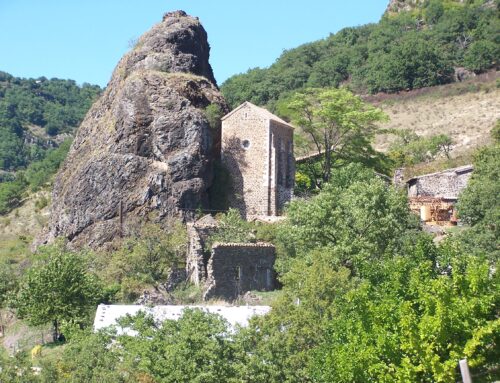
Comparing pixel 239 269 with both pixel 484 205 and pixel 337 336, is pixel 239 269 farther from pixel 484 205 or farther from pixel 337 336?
pixel 337 336

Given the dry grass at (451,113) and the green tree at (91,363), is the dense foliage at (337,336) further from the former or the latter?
the dry grass at (451,113)

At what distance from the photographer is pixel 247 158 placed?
4872 cm

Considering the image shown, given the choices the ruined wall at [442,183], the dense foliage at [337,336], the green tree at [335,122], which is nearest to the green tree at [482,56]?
the green tree at [335,122]

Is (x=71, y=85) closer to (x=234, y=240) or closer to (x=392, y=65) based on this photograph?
(x=392, y=65)

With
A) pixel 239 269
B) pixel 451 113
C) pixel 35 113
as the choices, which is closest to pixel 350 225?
pixel 239 269

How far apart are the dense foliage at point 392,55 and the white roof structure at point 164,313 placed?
6408cm

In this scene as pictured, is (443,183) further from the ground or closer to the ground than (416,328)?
further from the ground

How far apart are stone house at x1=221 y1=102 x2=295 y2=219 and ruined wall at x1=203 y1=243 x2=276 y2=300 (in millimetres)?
8271

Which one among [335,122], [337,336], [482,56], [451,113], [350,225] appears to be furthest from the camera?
[482,56]

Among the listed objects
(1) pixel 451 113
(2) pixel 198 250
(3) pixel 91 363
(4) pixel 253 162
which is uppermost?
(1) pixel 451 113

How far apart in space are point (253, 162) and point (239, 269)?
420 inches

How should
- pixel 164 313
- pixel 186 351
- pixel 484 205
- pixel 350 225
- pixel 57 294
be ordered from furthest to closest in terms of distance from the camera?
pixel 484 205
pixel 350 225
pixel 57 294
pixel 164 313
pixel 186 351

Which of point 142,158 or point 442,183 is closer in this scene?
point 142,158

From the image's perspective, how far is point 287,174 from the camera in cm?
5056
